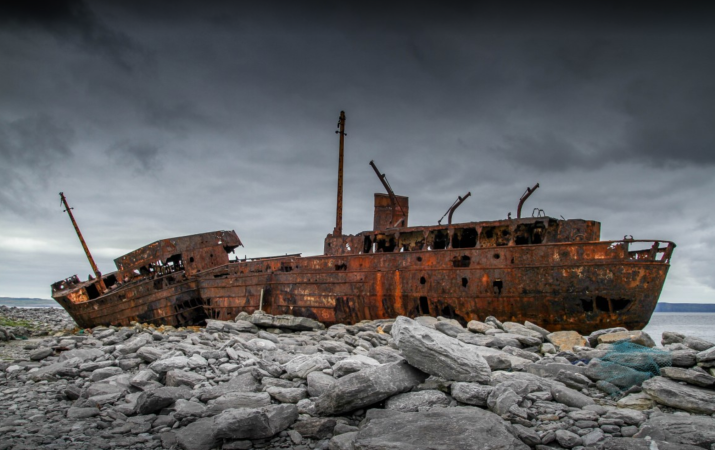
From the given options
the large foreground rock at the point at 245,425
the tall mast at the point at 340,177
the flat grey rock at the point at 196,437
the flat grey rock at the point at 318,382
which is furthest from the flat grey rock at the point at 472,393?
the tall mast at the point at 340,177

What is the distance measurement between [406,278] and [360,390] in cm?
911

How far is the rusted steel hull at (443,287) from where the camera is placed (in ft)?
37.1

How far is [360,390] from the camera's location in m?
4.66

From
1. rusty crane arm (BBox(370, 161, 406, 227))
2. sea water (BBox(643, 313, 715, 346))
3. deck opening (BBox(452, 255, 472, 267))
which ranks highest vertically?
rusty crane arm (BBox(370, 161, 406, 227))

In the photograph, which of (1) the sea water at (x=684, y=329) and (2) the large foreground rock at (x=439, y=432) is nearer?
(2) the large foreground rock at (x=439, y=432)

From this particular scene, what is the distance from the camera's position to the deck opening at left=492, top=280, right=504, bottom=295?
1224 centimetres

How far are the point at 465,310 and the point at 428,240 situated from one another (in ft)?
8.00

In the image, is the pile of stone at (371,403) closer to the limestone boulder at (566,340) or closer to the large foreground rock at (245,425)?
the large foreground rock at (245,425)

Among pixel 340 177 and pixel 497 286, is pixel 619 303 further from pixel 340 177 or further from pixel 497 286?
pixel 340 177

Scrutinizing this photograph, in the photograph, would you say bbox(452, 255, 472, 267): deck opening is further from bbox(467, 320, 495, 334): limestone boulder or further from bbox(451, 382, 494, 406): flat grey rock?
bbox(451, 382, 494, 406): flat grey rock

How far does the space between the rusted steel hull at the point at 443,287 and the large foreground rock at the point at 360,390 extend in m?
7.87

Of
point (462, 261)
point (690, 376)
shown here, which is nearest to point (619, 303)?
point (462, 261)

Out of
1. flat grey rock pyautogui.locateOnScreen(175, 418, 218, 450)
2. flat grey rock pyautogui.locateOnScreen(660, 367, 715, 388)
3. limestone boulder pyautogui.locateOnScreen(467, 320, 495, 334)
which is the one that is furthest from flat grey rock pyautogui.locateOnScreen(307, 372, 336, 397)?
limestone boulder pyautogui.locateOnScreen(467, 320, 495, 334)

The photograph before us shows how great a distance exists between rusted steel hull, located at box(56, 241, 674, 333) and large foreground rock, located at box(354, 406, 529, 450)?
847 centimetres
